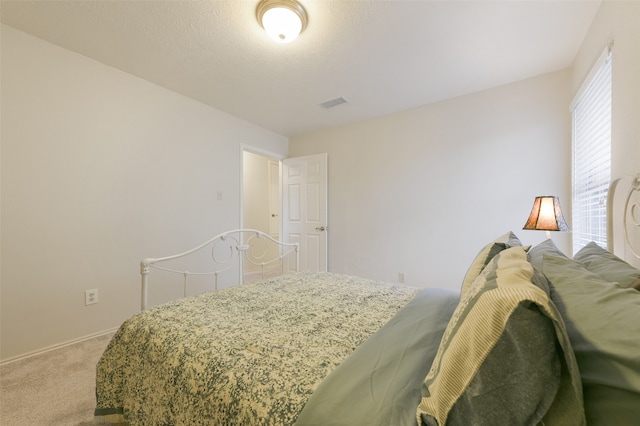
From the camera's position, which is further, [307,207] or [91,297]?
[307,207]

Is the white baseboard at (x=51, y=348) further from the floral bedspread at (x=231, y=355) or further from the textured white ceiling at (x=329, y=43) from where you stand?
the textured white ceiling at (x=329, y=43)

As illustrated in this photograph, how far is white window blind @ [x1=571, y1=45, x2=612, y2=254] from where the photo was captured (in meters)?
1.62

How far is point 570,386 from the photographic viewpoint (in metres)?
0.46

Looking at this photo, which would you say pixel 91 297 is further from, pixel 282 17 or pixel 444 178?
pixel 444 178

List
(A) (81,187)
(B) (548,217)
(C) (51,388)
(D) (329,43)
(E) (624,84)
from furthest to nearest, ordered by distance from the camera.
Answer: (A) (81,187) → (D) (329,43) → (B) (548,217) → (C) (51,388) → (E) (624,84)

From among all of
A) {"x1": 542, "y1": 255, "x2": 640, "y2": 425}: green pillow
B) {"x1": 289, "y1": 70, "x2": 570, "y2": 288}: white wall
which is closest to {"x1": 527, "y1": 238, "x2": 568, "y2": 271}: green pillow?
{"x1": 542, "y1": 255, "x2": 640, "y2": 425}: green pillow

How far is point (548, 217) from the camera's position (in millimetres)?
1878

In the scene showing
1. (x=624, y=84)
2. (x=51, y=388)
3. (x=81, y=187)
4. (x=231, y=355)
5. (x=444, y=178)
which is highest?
(x=624, y=84)

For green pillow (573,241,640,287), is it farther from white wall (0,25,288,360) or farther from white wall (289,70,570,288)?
white wall (0,25,288,360)

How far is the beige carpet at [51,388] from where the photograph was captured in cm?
140

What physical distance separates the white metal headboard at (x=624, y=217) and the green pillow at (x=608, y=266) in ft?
0.56

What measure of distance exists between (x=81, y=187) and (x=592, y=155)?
4.17 m

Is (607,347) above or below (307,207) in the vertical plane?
below

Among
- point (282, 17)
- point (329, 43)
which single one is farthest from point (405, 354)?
point (329, 43)
